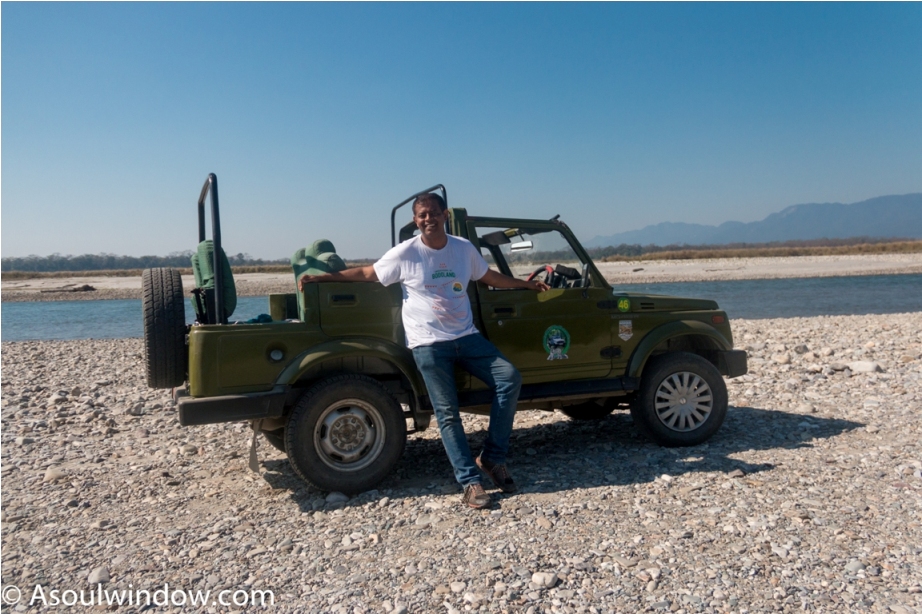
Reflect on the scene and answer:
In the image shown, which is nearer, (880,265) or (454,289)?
(454,289)

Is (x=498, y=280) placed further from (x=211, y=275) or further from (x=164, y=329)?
(x=164, y=329)

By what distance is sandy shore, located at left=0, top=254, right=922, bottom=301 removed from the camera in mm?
47406

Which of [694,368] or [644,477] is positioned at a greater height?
[694,368]

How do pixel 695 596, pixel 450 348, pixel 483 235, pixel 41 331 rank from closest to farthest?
pixel 695 596, pixel 450 348, pixel 483 235, pixel 41 331

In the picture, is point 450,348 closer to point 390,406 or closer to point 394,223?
point 390,406

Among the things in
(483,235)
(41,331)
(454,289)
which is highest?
(483,235)

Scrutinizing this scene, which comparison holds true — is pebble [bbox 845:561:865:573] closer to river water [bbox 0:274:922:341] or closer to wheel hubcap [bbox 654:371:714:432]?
wheel hubcap [bbox 654:371:714:432]

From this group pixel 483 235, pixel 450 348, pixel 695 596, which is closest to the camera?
pixel 695 596

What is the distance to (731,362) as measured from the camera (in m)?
6.52

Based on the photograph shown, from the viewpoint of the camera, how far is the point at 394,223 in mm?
6910

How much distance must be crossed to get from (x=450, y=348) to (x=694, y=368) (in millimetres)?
2385

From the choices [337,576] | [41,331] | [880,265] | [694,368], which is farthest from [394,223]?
[880,265]

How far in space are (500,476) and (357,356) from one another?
1.33 m

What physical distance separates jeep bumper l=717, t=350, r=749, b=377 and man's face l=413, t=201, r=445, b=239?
3.02 m
